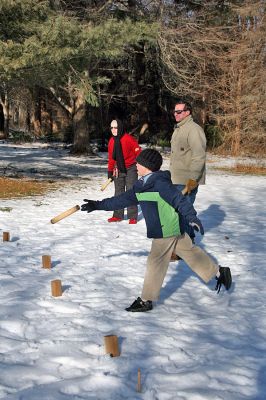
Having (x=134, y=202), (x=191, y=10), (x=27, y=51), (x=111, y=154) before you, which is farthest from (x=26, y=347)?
(x=191, y=10)

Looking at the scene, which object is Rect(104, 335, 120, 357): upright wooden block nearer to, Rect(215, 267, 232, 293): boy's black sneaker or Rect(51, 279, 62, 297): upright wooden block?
Rect(51, 279, 62, 297): upright wooden block

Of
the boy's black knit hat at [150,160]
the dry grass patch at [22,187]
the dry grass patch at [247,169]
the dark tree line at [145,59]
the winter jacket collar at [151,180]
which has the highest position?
the dark tree line at [145,59]

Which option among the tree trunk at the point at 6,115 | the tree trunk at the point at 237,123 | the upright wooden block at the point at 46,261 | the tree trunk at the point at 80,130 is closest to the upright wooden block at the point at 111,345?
the upright wooden block at the point at 46,261

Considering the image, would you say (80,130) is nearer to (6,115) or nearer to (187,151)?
(6,115)

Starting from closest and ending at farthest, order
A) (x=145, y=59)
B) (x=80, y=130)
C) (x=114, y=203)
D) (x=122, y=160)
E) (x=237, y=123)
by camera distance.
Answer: (x=114, y=203)
(x=122, y=160)
(x=237, y=123)
(x=80, y=130)
(x=145, y=59)

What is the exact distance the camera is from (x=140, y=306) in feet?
14.1

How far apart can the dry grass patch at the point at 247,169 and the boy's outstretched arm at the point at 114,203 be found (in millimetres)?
14292

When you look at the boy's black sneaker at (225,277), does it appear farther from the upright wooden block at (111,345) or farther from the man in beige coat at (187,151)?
the upright wooden block at (111,345)

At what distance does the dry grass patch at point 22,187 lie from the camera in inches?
443

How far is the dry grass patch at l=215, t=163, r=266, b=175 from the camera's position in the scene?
18.3 metres

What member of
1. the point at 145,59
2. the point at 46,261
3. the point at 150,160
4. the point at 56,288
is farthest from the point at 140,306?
the point at 145,59

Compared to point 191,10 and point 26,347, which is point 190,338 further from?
point 191,10

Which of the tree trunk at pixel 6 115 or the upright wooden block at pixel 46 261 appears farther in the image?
the tree trunk at pixel 6 115

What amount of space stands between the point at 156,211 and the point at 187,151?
1.91 metres
